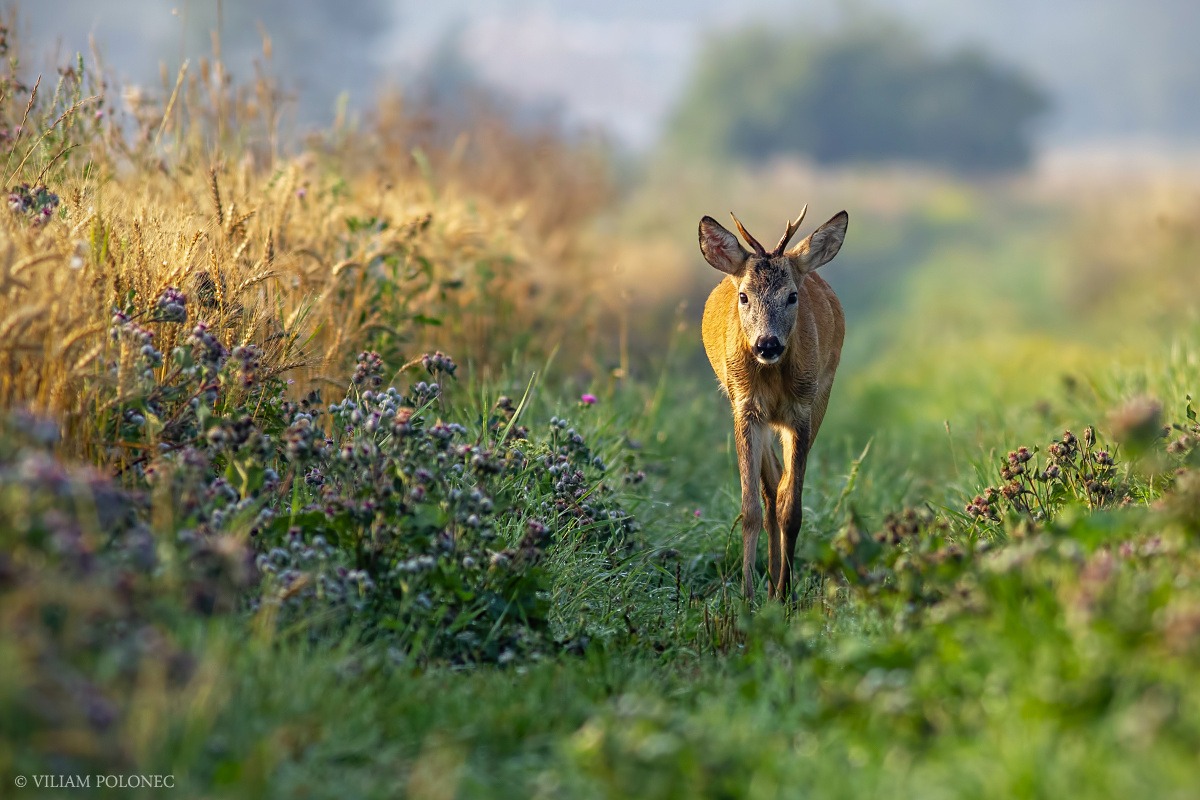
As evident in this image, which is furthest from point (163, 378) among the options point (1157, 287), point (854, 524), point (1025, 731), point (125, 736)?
point (1157, 287)

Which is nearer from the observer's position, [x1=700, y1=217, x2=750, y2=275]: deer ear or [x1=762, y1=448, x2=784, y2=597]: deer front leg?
[x1=700, y1=217, x2=750, y2=275]: deer ear

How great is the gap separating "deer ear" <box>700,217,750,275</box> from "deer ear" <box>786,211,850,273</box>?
0.84 feet

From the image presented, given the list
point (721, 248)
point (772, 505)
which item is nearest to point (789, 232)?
point (721, 248)

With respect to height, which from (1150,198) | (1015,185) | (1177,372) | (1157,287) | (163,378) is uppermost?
(1015,185)

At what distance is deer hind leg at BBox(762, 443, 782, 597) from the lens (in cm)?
638

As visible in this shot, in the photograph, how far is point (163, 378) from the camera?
4.83 metres

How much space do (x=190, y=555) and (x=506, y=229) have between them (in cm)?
672

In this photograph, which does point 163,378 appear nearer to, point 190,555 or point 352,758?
point 190,555

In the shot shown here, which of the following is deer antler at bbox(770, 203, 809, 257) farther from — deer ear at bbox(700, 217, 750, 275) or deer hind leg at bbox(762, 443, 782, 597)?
deer hind leg at bbox(762, 443, 782, 597)

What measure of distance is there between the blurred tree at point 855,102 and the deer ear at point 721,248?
66.3m

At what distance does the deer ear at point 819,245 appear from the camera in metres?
6.28

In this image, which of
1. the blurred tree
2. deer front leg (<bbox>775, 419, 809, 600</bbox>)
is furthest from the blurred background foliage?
the blurred tree

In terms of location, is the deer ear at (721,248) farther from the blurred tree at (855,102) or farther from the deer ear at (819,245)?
the blurred tree at (855,102)

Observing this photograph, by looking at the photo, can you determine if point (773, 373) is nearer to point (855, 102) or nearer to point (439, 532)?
point (439, 532)
